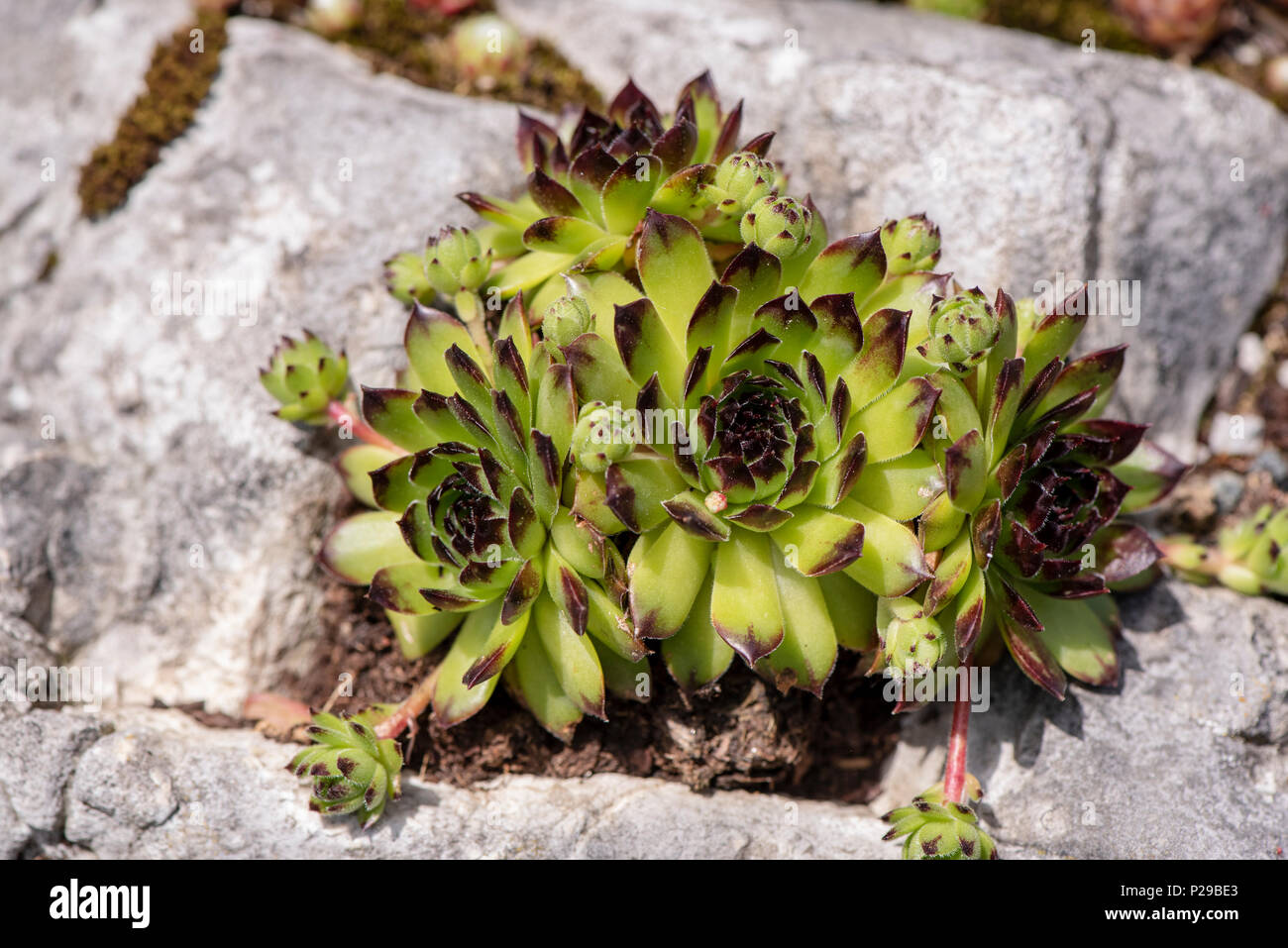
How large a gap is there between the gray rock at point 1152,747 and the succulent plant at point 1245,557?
0.31 feet

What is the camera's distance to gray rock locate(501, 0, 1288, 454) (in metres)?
4.30

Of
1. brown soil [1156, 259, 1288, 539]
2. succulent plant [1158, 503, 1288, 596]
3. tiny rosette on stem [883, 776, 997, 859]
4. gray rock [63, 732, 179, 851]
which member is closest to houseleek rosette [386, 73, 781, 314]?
gray rock [63, 732, 179, 851]

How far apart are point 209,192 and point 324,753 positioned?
8.98ft

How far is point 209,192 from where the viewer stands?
456 centimetres

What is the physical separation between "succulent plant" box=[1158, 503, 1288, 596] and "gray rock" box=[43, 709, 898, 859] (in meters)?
1.69

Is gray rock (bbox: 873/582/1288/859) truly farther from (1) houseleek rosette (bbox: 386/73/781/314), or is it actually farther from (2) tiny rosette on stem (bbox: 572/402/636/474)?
(1) houseleek rosette (bbox: 386/73/781/314)

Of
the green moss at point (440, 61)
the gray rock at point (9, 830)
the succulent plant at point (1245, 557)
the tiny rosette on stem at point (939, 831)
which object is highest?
the green moss at point (440, 61)

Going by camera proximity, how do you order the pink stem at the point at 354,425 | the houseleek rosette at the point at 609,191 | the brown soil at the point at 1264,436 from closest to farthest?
the houseleek rosette at the point at 609,191 → the pink stem at the point at 354,425 → the brown soil at the point at 1264,436

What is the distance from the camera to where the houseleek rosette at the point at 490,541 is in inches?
127

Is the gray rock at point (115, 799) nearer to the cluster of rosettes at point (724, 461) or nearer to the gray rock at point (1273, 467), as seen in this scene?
the cluster of rosettes at point (724, 461)

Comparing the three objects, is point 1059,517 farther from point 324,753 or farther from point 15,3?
point 15,3

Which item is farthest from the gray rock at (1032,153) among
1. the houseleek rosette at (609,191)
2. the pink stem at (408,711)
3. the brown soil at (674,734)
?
the pink stem at (408,711)

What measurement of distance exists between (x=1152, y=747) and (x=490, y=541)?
8.31ft

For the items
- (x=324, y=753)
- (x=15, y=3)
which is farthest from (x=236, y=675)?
(x=15, y=3)
